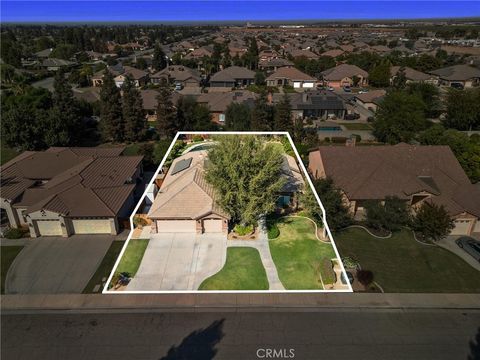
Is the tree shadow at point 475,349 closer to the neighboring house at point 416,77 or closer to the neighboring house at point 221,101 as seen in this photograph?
the neighboring house at point 221,101

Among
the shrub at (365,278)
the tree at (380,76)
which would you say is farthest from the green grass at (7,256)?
the tree at (380,76)

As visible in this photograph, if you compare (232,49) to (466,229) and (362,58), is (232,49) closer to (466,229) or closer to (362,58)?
(362,58)

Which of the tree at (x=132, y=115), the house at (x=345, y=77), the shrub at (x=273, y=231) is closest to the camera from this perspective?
the shrub at (x=273, y=231)

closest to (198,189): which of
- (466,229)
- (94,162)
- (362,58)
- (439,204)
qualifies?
(94,162)

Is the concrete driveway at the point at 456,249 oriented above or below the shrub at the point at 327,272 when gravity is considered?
below

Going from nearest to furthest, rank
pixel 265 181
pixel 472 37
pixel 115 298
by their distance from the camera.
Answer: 1. pixel 115 298
2. pixel 265 181
3. pixel 472 37

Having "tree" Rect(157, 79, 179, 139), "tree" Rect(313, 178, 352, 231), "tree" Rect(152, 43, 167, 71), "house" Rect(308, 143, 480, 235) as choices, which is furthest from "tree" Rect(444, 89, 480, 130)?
"tree" Rect(152, 43, 167, 71)
